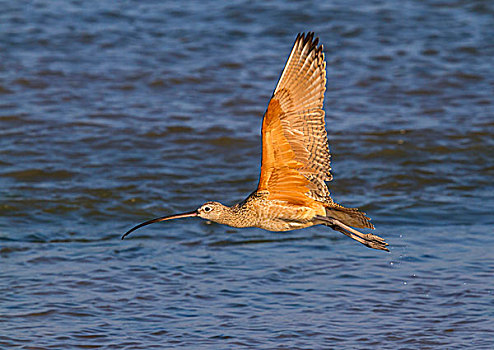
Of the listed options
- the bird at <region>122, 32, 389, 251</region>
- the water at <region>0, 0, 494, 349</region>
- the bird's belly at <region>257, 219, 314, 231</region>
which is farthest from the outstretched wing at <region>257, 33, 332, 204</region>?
the water at <region>0, 0, 494, 349</region>

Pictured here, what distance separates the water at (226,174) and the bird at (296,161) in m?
0.66

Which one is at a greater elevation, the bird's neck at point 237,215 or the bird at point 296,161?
the bird at point 296,161

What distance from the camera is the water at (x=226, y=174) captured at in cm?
521

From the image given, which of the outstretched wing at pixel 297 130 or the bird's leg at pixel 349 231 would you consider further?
the bird's leg at pixel 349 231

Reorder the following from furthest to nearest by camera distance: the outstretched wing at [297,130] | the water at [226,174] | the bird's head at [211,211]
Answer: the water at [226,174], the bird's head at [211,211], the outstretched wing at [297,130]

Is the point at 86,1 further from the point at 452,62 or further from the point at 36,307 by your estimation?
the point at 36,307

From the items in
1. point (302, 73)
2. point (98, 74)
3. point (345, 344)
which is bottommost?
point (345, 344)

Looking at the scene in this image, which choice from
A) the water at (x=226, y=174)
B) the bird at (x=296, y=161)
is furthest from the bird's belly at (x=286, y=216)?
the water at (x=226, y=174)

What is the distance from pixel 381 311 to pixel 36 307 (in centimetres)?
207

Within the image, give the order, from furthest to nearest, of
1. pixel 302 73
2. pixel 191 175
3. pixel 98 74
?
pixel 98 74 < pixel 191 175 < pixel 302 73

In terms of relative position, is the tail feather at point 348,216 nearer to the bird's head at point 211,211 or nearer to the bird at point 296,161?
the bird at point 296,161

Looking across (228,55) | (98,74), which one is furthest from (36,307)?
(228,55)

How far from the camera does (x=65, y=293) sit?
5.52 metres

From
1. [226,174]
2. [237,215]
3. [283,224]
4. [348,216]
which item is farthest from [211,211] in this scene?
[226,174]
